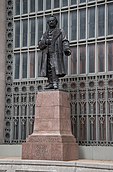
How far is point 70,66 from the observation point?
1627 cm

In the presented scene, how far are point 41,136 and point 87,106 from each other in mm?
2203

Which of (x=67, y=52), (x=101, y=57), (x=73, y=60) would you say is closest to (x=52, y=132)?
(x=67, y=52)

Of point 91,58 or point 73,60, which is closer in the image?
point 91,58

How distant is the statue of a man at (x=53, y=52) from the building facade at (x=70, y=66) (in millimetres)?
1200

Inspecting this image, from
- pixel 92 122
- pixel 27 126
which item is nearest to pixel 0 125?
pixel 27 126

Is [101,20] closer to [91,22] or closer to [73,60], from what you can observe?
[91,22]

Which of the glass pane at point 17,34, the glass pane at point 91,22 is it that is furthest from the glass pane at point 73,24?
the glass pane at point 17,34

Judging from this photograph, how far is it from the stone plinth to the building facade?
40.1 inches

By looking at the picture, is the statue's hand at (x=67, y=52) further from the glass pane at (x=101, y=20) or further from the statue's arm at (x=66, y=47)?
the glass pane at (x=101, y=20)

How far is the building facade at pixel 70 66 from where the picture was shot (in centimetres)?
1555

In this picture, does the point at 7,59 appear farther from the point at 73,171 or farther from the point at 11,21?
the point at 73,171

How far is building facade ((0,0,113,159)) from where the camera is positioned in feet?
51.0

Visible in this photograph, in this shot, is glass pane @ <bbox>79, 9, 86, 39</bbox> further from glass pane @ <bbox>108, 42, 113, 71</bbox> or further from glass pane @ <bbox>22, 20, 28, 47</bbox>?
glass pane @ <bbox>22, 20, 28, 47</bbox>

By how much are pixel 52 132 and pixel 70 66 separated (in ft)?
9.66
